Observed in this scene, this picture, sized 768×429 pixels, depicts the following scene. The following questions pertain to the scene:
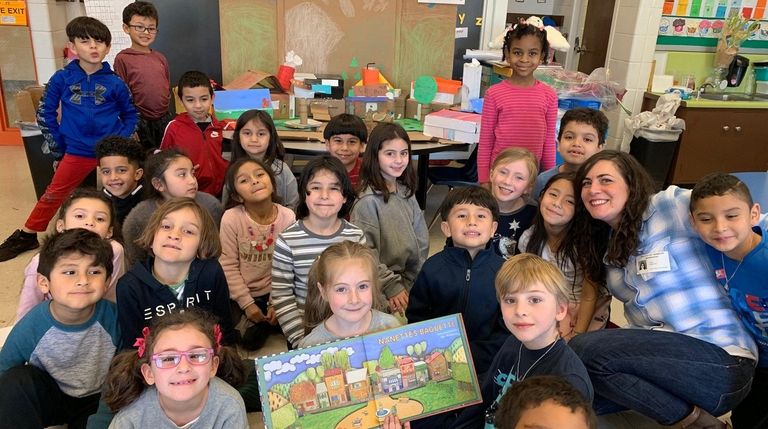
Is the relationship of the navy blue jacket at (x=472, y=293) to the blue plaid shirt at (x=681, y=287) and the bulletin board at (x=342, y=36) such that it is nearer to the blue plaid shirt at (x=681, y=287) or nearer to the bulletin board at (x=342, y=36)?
the blue plaid shirt at (x=681, y=287)

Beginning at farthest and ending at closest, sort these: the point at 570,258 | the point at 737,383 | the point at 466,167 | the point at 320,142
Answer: the point at 466,167 < the point at 320,142 < the point at 570,258 < the point at 737,383

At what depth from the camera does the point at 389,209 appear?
2.60 metres

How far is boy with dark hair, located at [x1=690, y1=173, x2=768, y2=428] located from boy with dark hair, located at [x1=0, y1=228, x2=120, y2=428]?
6.51 ft

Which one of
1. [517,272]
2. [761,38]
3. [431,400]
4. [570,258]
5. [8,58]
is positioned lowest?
[431,400]

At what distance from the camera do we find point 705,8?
5.03 metres

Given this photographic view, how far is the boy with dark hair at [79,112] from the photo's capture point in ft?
10.6

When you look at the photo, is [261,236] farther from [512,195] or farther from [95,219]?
[512,195]

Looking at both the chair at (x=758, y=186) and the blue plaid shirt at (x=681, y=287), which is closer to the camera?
the blue plaid shirt at (x=681, y=287)

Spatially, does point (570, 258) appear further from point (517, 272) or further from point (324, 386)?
point (324, 386)

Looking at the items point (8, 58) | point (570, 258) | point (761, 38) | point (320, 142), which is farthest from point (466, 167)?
point (8, 58)

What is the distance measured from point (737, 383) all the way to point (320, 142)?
2386 mm

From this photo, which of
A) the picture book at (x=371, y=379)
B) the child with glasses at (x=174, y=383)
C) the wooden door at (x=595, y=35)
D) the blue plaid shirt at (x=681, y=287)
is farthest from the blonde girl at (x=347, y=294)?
the wooden door at (x=595, y=35)

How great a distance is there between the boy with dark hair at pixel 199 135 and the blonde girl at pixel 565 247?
183 cm

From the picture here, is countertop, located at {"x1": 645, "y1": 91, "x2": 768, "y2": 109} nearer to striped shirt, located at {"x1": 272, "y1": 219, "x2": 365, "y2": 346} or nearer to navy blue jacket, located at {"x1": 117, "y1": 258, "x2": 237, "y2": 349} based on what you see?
striped shirt, located at {"x1": 272, "y1": 219, "x2": 365, "y2": 346}
